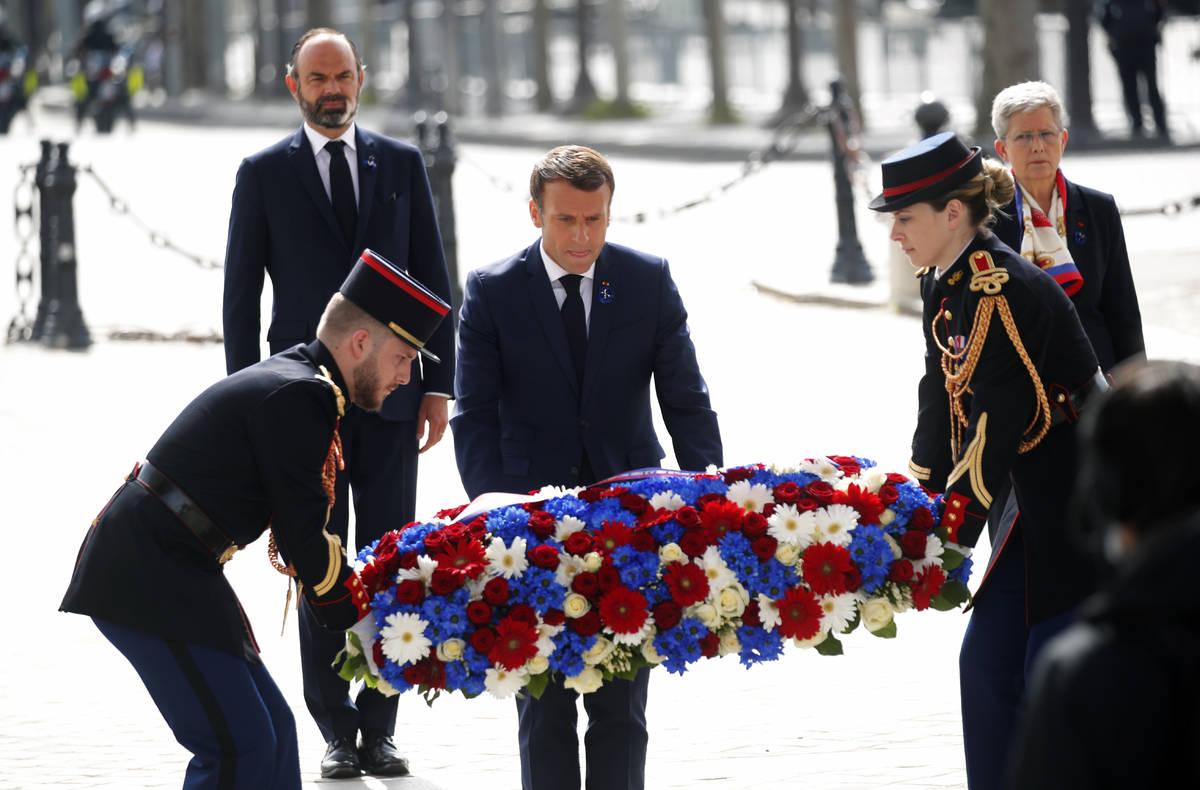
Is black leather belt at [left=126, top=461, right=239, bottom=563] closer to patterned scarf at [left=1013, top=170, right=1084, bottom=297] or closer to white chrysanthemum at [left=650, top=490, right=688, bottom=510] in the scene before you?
white chrysanthemum at [left=650, top=490, right=688, bottom=510]

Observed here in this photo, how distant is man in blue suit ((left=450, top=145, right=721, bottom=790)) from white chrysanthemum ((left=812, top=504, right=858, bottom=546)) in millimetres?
579

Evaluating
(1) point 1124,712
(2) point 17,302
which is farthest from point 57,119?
(1) point 1124,712

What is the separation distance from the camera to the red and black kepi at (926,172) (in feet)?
15.0

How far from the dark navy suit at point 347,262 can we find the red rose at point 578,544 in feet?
5.37

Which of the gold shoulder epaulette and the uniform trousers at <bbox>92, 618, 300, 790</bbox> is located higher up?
the gold shoulder epaulette

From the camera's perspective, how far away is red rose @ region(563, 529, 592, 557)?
14.2 ft

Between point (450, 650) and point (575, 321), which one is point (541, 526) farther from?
point (575, 321)

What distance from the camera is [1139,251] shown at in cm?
1572

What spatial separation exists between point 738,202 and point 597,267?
1652 centimetres

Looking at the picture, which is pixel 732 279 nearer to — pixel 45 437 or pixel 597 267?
pixel 45 437

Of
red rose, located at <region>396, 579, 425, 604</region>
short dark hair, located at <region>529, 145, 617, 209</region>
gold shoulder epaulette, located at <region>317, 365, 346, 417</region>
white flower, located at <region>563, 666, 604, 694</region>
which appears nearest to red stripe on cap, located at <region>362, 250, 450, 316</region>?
gold shoulder epaulette, located at <region>317, 365, 346, 417</region>

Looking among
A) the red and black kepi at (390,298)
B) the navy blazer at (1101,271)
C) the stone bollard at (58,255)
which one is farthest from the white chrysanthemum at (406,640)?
the stone bollard at (58,255)

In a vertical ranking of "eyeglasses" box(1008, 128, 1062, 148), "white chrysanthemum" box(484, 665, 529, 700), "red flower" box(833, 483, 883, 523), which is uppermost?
"eyeglasses" box(1008, 128, 1062, 148)

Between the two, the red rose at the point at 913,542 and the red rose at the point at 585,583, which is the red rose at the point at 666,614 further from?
the red rose at the point at 913,542
